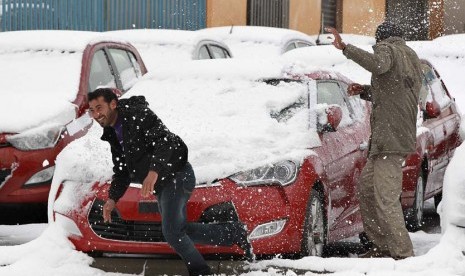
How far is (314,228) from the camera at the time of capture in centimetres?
735

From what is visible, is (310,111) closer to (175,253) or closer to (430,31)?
(175,253)

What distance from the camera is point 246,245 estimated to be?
6.88 meters

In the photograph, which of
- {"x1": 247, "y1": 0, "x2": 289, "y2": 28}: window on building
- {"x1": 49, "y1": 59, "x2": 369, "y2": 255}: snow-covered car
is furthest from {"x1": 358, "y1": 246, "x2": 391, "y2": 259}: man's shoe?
{"x1": 247, "y1": 0, "x2": 289, "y2": 28}: window on building

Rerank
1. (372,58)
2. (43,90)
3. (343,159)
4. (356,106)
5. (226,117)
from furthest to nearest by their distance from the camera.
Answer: (43,90) → (356,106) → (343,159) → (226,117) → (372,58)

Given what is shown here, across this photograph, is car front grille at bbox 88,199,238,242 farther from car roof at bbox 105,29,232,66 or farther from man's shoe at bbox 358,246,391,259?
car roof at bbox 105,29,232,66

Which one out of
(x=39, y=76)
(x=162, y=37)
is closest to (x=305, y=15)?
(x=162, y=37)

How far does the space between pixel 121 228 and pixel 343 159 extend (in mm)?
2009

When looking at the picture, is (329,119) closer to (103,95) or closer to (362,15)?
(103,95)

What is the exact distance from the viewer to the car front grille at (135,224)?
687cm

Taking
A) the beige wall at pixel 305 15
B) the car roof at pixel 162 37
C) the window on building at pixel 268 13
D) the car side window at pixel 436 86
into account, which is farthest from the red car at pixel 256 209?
the beige wall at pixel 305 15

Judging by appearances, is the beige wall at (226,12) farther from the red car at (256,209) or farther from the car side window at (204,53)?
the red car at (256,209)

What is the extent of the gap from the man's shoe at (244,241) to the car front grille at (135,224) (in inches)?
2.8

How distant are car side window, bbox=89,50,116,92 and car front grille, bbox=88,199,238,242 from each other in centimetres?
320

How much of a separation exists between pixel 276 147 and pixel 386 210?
1051 mm
